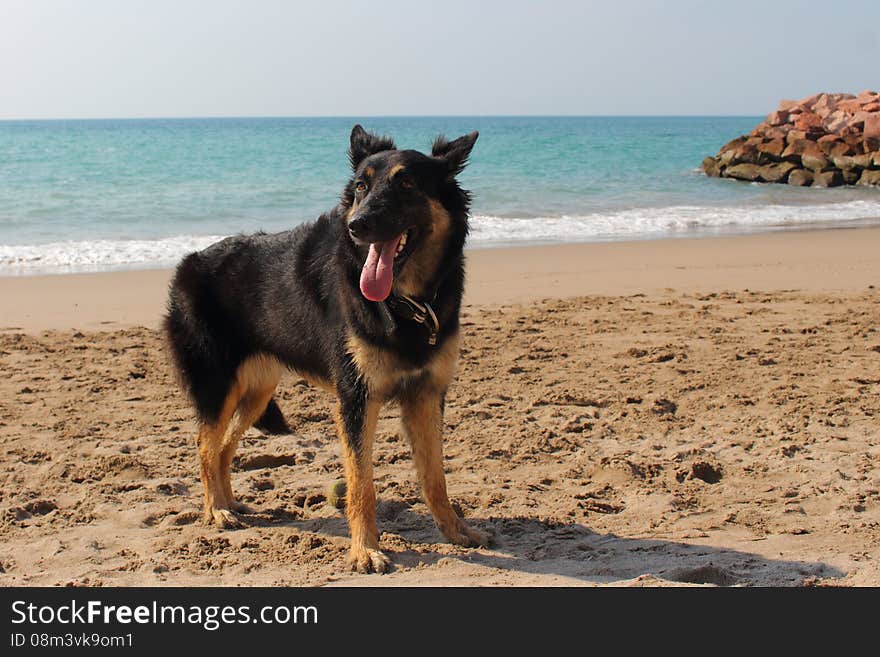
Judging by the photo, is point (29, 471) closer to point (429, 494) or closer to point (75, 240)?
point (429, 494)

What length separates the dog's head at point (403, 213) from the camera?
3.94 meters

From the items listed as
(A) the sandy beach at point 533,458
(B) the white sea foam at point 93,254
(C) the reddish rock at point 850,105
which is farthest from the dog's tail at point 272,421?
(C) the reddish rock at point 850,105

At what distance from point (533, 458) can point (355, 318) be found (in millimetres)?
1878

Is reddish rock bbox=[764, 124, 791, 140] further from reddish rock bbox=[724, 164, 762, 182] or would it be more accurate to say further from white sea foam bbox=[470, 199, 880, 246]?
white sea foam bbox=[470, 199, 880, 246]

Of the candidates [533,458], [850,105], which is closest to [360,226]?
[533,458]

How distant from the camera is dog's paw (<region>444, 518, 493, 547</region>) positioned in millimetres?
4473

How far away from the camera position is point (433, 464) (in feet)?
14.9

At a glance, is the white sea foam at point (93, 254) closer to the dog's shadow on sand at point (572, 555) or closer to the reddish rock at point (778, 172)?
the dog's shadow on sand at point (572, 555)

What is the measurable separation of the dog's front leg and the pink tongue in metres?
0.49

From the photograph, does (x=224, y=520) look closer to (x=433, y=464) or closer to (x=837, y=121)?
(x=433, y=464)

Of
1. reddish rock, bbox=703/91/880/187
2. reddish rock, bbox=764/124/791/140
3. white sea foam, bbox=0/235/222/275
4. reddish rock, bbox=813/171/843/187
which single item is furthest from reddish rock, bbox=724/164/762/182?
white sea foam, bbox=0/235/222/275

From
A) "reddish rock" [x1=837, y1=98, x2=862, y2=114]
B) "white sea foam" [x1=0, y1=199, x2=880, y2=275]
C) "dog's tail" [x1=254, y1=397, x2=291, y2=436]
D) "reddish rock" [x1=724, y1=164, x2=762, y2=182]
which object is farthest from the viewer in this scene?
"reddish rock" [x1=837, y1=98, x2=862, y2=114]

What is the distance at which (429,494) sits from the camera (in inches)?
179

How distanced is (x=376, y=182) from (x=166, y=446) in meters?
2.74
